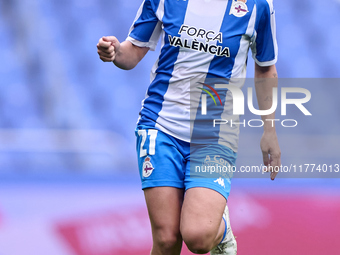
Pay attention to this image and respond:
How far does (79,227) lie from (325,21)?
276 cm

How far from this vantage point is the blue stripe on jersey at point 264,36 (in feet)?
6.18

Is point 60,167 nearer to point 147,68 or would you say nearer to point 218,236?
point 147,68

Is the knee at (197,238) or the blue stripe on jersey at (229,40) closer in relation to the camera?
the knee at (197,238)

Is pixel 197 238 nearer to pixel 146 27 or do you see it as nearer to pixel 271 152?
pixel 271 152

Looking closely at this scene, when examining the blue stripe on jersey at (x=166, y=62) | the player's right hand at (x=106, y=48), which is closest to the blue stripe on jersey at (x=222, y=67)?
the blue stripe on jersey at (x=166, y=62)

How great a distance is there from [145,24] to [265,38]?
1.55 feet

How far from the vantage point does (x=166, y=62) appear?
1.89 metres

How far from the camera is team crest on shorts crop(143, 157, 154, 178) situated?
5.93 feet

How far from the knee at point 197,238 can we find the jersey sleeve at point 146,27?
2.52 ft

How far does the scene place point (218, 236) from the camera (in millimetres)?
1852

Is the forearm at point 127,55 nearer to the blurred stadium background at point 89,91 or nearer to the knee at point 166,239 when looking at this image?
the knee at point 166,239

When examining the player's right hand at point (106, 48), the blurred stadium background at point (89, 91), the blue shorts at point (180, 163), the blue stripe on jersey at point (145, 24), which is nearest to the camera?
the player's right hand at point (106, 48)

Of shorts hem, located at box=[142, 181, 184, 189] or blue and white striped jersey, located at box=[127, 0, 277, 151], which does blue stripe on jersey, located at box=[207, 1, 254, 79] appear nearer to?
blue and white striped jersey, located at box=[127, 0, 277, 151]

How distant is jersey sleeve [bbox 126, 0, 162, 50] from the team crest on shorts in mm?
479
